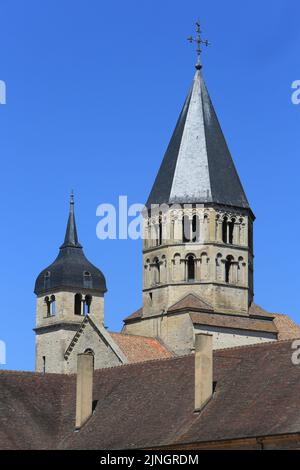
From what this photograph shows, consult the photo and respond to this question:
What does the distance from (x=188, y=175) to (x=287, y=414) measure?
35943mm

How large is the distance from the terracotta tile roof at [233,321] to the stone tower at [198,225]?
48 cm

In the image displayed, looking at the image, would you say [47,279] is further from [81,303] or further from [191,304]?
[191,304]

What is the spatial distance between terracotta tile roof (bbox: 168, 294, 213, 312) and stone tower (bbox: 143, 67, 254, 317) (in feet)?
1.27

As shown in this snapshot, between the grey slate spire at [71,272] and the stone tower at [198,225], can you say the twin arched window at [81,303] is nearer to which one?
the grey slate spire at [71,272]

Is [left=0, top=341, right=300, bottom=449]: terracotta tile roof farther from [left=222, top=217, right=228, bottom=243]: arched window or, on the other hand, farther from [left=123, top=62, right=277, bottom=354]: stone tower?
[left=222, top=217, right=228, bottom=243]: arched window

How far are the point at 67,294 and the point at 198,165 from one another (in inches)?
1060

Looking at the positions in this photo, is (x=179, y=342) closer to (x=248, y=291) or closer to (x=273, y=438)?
(x=248, y=291)

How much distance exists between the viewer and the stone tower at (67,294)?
107562 millimetres

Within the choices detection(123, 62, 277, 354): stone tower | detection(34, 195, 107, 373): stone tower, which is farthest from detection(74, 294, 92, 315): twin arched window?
detection(123, 62, 277, 354): stone tower

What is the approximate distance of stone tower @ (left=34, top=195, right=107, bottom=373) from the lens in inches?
4235

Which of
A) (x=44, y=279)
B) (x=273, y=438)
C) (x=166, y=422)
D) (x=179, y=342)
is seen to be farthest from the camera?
(x=44, y=279)

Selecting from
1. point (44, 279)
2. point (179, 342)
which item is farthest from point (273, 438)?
point (44, 279)

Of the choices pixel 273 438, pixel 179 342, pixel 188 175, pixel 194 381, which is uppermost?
pixel 188 175

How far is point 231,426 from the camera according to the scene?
5212cm
